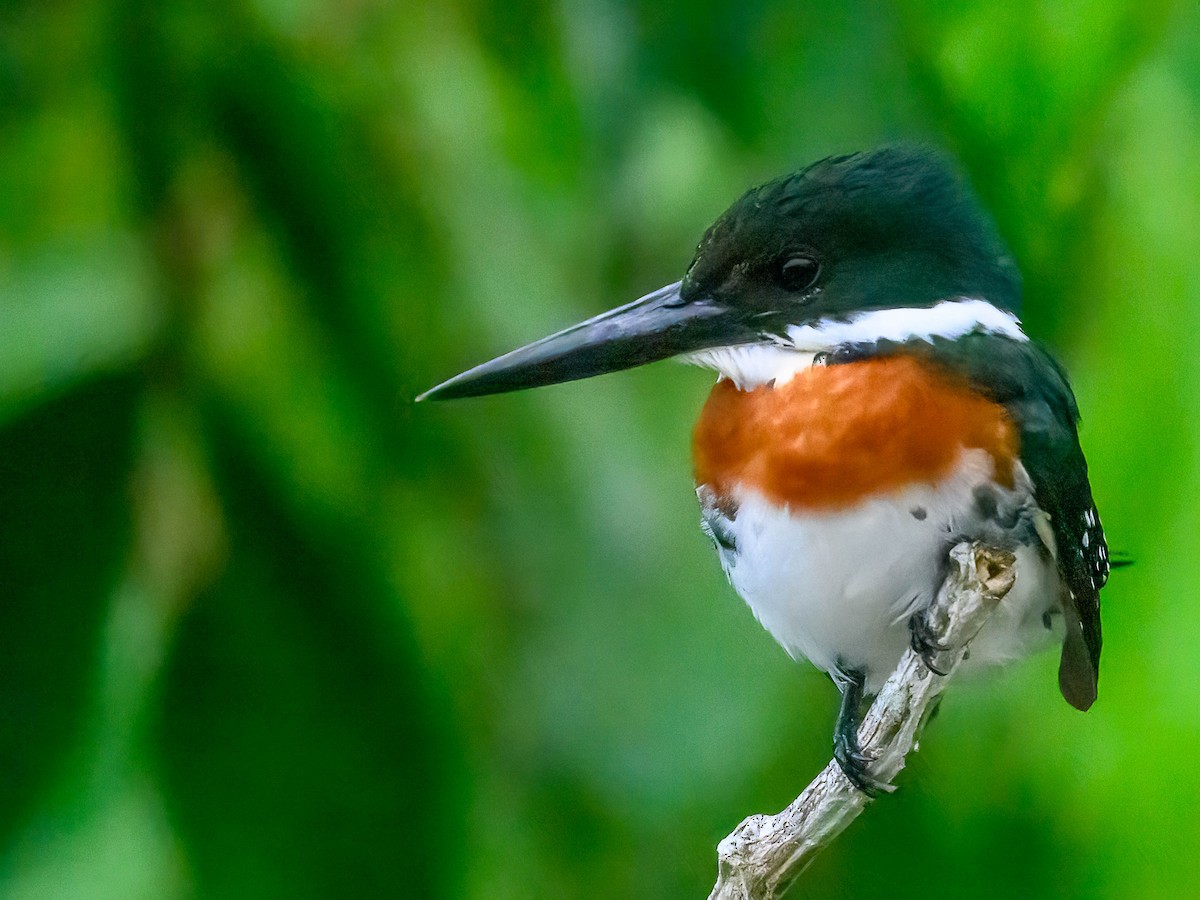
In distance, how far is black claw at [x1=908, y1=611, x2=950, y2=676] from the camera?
0.60 metres

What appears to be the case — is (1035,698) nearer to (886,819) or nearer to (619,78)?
(886,819)

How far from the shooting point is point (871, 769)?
2.00 feet

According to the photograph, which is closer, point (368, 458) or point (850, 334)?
point (850, 334)

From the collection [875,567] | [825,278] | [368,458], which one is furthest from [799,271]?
[368,458]

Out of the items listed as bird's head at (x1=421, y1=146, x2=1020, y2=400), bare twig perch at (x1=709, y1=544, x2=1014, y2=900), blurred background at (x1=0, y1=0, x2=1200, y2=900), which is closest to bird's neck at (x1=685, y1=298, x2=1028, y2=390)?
bird's head at (x1=421, y1=146, x2=1020, y2=400)

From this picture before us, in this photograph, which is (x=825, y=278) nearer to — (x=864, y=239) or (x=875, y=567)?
(x=864, y=239)

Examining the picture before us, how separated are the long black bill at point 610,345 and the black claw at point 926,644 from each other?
15 centimetres

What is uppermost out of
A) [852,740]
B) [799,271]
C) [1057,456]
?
[799,271]

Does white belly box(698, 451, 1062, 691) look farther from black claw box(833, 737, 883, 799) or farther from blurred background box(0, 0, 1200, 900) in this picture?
blurred background box(0, 0, 1200, 900)

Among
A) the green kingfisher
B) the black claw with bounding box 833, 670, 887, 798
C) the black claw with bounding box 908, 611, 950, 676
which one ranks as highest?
the green kingfisher

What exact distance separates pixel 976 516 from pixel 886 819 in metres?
0.26

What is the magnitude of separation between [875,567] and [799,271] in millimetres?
139

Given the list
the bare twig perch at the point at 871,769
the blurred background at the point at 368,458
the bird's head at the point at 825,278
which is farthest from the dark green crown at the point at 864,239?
the blurred background at the point at 368,458

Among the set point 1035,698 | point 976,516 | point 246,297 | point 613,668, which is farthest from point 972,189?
point 246,297
